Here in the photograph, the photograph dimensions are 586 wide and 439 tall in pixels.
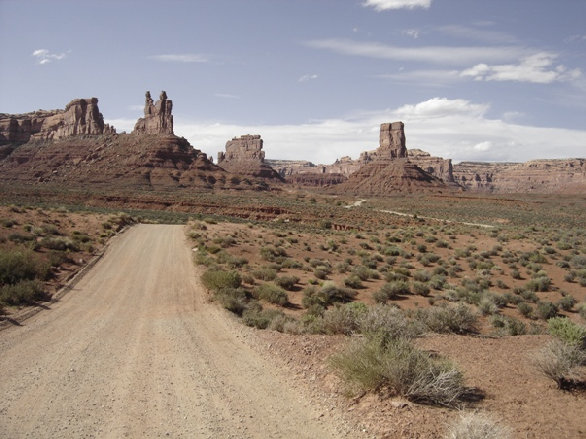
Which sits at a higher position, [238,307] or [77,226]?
[77,226]

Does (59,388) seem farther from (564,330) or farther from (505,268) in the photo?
(505,268)

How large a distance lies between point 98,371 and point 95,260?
600 inches

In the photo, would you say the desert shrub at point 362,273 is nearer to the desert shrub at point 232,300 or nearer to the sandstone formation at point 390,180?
the desert shrub at point 232,300

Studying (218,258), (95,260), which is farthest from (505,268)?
(95,260)

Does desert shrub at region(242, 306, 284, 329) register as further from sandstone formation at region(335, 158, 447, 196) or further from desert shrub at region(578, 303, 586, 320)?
sandstone formation at region(335, 158, 447, 196)

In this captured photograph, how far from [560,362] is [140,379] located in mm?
7785

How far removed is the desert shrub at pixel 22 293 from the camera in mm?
13555

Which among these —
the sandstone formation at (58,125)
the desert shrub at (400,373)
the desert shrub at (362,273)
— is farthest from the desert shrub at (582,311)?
the sandstone formation at (58,125)

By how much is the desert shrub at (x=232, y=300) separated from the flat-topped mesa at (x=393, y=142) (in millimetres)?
170684

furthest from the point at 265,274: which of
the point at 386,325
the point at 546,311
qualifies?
the point at 386,325

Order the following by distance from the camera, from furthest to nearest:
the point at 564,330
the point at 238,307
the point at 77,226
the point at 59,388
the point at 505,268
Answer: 1. the point at 77,226
2. the point at 505,268
3. the point at 238,307
4. the point at 564,330
5. the point at 59,388

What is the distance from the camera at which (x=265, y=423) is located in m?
6.61

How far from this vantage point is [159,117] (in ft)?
492

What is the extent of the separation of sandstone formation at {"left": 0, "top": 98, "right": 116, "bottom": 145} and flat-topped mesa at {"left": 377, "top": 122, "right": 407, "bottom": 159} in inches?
4341
